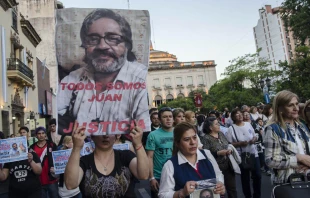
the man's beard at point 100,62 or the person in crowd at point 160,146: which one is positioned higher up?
the man's beard at point 100,62

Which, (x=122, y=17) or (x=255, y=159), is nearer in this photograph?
(x=122, y=17)

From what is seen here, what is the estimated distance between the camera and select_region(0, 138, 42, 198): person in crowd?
15.1 ft

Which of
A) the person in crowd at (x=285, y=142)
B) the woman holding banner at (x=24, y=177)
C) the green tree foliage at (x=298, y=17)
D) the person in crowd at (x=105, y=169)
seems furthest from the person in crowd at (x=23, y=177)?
the green tree foliage at (x=298, y=17)

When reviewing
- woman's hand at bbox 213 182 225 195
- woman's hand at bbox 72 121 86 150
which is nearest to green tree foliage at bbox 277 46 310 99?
woman's hand at bbox 213 182 225 195

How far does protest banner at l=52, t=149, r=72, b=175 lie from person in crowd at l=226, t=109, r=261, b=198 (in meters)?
3.11

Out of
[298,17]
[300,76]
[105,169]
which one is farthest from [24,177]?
[300,76]

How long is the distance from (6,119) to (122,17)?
20505 mm

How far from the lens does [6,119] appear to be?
20.6 m

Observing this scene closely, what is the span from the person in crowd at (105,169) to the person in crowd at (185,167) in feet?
0.73

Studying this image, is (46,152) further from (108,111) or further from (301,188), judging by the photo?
(301,188)

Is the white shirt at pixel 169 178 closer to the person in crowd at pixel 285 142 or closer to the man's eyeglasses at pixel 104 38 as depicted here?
the person in crowd at pixel 285 142

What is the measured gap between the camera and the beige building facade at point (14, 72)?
20.5m

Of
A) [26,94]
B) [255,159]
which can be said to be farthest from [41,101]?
[255,159]

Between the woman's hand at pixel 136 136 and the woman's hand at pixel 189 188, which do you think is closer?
the woman's hand at pixel 189 188
